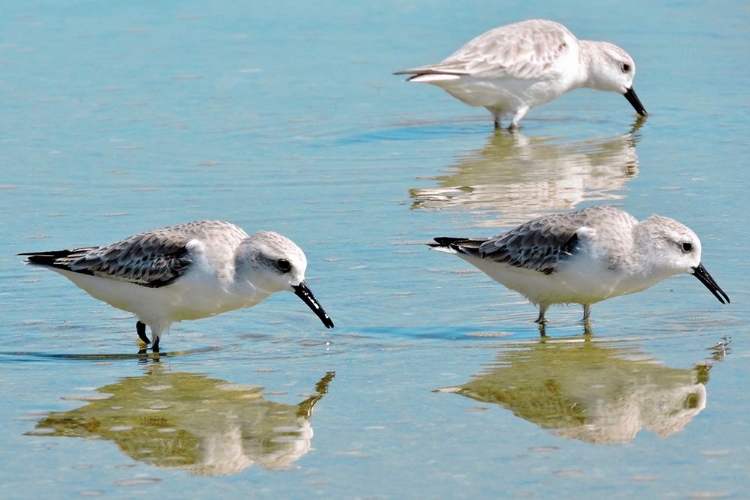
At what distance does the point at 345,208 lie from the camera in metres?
13.9

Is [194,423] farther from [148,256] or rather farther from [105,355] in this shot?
[148,256]

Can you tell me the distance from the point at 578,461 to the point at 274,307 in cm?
414

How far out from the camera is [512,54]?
59.7ft

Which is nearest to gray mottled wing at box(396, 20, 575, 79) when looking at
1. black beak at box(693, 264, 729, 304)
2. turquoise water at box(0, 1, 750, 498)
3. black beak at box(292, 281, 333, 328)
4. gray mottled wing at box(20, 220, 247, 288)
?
turquoise water at box(0, 1, 750, 498)

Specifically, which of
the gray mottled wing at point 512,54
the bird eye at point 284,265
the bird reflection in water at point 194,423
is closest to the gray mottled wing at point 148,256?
the bird eye at point 284,265

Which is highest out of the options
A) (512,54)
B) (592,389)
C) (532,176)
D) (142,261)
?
(512,54)

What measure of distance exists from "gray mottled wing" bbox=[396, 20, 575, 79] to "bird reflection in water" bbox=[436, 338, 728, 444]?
26.9 feet

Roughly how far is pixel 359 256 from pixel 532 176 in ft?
13.0

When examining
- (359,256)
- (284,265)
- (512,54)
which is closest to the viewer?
(284,265)

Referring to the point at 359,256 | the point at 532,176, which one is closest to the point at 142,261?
the point at 359,256

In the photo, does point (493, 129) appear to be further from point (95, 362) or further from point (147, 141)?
point (95, 362)

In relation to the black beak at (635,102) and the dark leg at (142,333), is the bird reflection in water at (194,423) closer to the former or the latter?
the dark leg at (142,333)

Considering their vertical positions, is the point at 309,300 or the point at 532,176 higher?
the point at 309,300

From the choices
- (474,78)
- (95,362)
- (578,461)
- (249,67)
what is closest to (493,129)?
(474,78)
